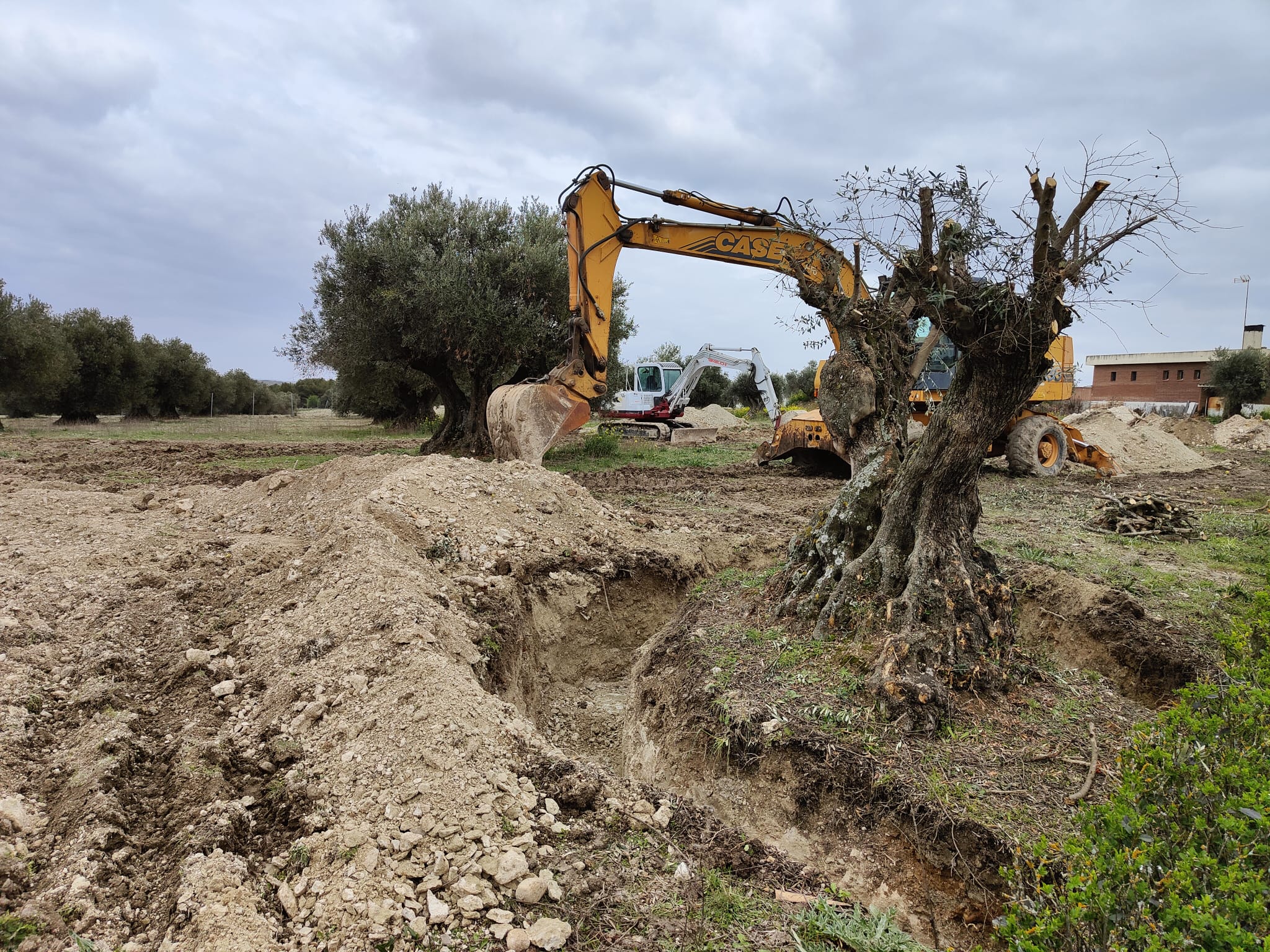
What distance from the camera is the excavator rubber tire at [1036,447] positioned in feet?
43.2

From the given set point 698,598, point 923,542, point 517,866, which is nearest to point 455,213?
point 698,598

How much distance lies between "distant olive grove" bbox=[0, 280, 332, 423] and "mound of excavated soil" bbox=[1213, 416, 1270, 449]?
38189 mm

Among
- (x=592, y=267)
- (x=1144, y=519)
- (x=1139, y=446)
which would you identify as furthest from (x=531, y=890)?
(x=1139, y=446)

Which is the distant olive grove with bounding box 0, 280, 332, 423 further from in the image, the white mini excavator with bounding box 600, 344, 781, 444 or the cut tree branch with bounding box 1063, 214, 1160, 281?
the cut tree branch with bounding box 1063, 214, 1160, 281

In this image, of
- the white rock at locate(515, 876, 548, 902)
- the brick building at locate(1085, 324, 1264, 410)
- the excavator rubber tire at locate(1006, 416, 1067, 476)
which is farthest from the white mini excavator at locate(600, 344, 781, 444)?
the brick building at locate(1085, 324, 1264, 410)

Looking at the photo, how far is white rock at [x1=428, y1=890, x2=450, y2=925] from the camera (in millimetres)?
2670

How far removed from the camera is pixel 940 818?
337 centimetres

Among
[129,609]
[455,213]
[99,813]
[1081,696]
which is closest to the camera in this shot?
[99,813]

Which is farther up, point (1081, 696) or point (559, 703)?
point (1081, 696)

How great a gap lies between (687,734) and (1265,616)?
3434 millimetres

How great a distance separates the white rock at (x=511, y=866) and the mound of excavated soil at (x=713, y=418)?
2864 cm

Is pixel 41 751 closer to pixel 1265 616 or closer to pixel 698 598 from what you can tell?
pixel 698 598

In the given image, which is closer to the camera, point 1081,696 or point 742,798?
point 742,798

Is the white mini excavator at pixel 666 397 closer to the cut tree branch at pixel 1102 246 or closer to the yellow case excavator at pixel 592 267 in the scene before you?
Answer: the yellow case excavator at pixel 592 267
